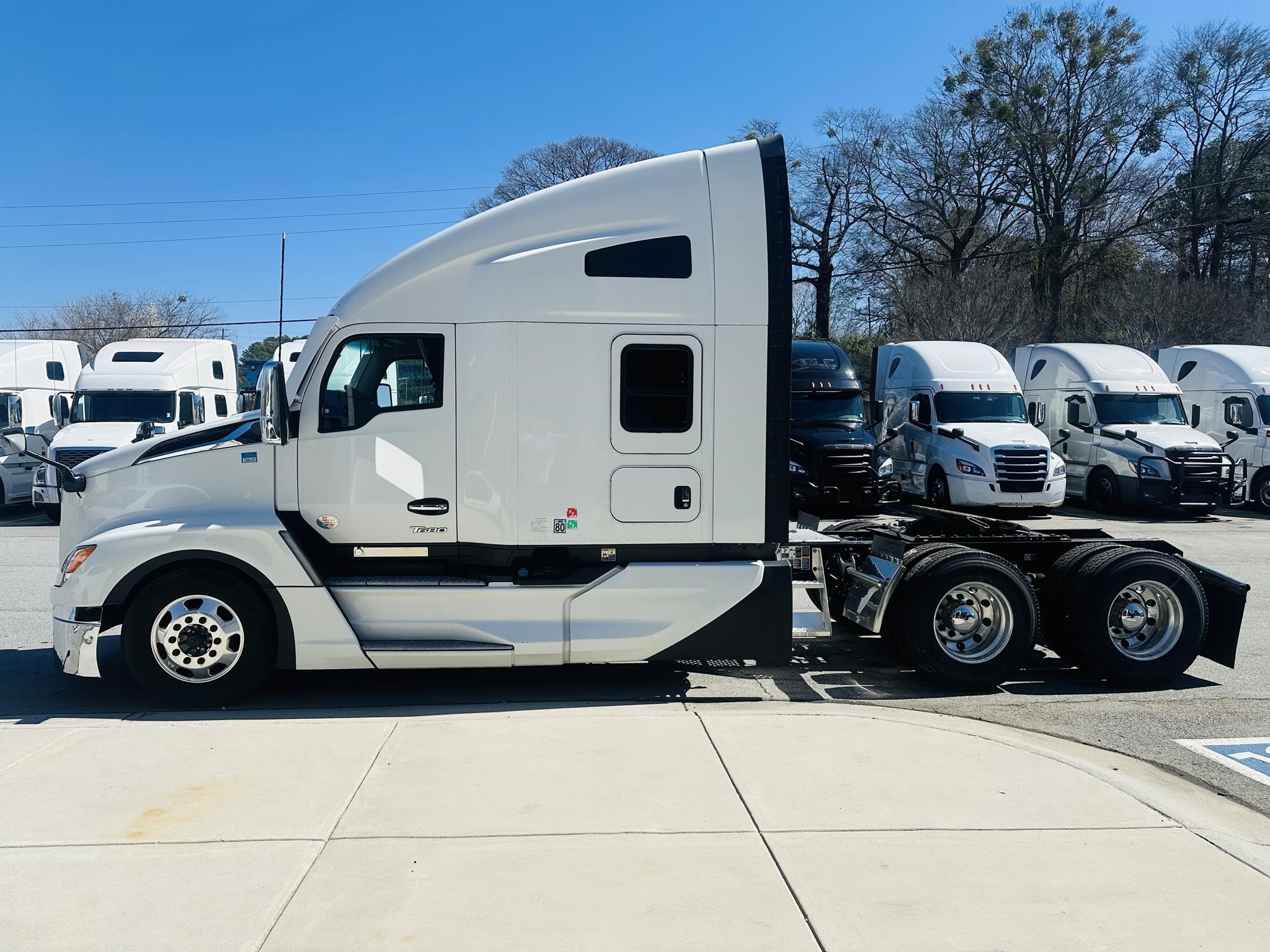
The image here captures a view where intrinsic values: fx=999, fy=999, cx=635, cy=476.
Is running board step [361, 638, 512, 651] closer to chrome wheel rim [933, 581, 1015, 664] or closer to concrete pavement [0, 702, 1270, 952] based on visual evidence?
concrete pavement [0, 702, 1270, 952]

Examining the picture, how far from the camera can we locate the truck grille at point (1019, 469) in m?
17.6

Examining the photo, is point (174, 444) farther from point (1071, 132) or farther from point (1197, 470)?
point (1071, 132)

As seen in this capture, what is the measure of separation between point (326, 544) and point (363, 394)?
3.40 feet

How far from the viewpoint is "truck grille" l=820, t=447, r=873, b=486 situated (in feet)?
55.3

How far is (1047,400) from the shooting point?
2116cm

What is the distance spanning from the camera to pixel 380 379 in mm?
6539

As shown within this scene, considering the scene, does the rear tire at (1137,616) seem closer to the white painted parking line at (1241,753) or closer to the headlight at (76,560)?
the white painted parking line at (1241,753)

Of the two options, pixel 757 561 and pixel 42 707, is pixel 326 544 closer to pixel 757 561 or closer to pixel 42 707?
pixel 42 707

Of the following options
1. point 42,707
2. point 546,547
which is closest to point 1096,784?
point 546,547

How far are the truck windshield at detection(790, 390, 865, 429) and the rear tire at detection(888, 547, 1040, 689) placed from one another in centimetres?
1099

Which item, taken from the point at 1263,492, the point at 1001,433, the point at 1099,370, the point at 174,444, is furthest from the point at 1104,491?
the point at 174,444

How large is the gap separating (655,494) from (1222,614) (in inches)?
170

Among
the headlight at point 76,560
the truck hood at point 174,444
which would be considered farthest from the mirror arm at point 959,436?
the headlight at point 76,560

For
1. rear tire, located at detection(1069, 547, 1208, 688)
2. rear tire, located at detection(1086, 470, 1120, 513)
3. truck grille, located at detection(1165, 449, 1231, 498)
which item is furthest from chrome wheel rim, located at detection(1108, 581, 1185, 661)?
rear tire, located at detection(1086, 470, 1120, 513)
